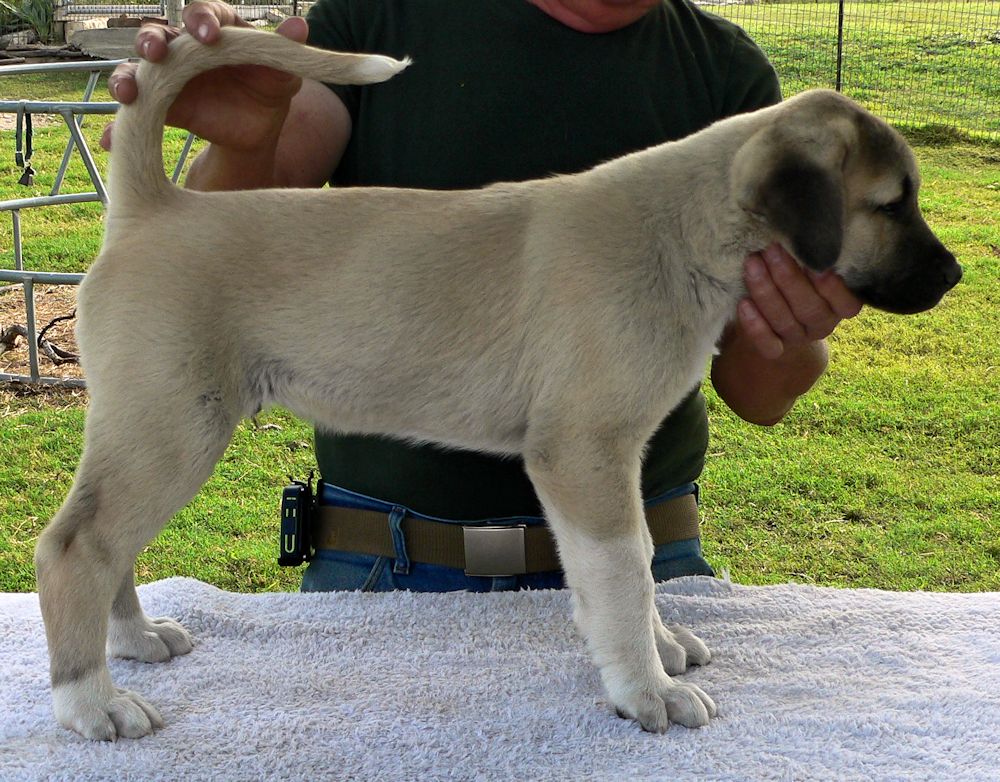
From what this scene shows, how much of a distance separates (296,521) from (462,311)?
1.21m

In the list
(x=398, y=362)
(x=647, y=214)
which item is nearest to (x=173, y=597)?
(x=398, y=362)

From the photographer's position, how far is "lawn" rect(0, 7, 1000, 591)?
6.41 meters

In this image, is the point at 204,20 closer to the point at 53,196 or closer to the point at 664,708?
the point at 664,708

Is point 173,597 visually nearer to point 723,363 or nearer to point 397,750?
point 397,750

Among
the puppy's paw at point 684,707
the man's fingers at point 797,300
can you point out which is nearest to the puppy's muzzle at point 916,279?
the man's fingers at point 797,300

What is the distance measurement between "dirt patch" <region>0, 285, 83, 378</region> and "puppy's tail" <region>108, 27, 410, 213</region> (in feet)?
18.8

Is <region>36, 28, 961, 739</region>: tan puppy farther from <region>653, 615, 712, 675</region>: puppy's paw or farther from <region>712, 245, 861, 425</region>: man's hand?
<region>653, 615, 712, 675</region>: puppy's paw

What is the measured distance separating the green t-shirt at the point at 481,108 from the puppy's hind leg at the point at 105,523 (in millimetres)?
1074

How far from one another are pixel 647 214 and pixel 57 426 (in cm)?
609

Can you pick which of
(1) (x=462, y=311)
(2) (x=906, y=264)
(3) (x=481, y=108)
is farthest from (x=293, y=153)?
(2) (x=906, y=264)

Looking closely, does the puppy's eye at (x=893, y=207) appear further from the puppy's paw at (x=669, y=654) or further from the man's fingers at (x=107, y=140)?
the man's fingers at (x=107, y=140)

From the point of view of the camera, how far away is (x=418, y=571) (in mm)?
3674

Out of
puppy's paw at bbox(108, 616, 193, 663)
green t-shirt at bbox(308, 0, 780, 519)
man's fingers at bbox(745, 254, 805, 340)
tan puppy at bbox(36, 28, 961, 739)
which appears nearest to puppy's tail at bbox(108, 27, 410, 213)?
tan puppy at bbox(36, 28, 961, 739)

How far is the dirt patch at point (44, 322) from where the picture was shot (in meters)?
8.71
